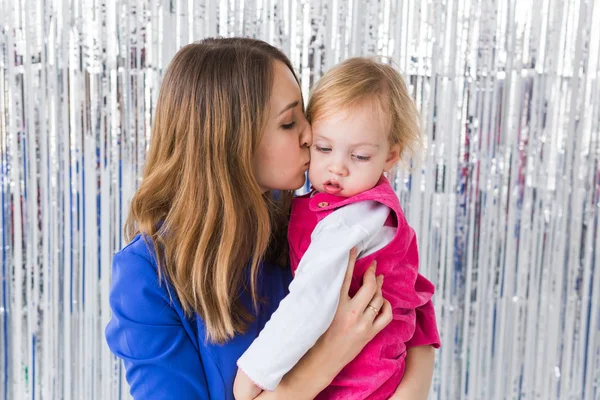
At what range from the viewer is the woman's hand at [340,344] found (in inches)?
52.4

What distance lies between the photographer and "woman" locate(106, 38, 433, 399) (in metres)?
1.34

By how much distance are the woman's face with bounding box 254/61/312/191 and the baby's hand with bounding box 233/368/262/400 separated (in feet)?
1.25

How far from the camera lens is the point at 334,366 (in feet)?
4.37

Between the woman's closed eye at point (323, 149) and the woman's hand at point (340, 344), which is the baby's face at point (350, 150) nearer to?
the woman's closed eye at point (323, 149)

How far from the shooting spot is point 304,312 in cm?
122

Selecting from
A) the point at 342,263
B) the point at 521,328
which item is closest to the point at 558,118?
the point at 521,328

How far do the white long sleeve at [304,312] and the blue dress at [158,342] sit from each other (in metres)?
0.14

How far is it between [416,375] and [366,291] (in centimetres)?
27

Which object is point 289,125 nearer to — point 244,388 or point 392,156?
point 392,156

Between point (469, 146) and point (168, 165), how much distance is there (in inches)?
44.3

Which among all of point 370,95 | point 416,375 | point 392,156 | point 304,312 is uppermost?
point 370,95

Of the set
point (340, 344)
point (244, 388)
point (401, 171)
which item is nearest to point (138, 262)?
point (244, 388)

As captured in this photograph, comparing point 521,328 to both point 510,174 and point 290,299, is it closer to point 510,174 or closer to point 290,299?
point 510,174

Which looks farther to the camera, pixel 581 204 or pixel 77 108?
pixel 581 204
